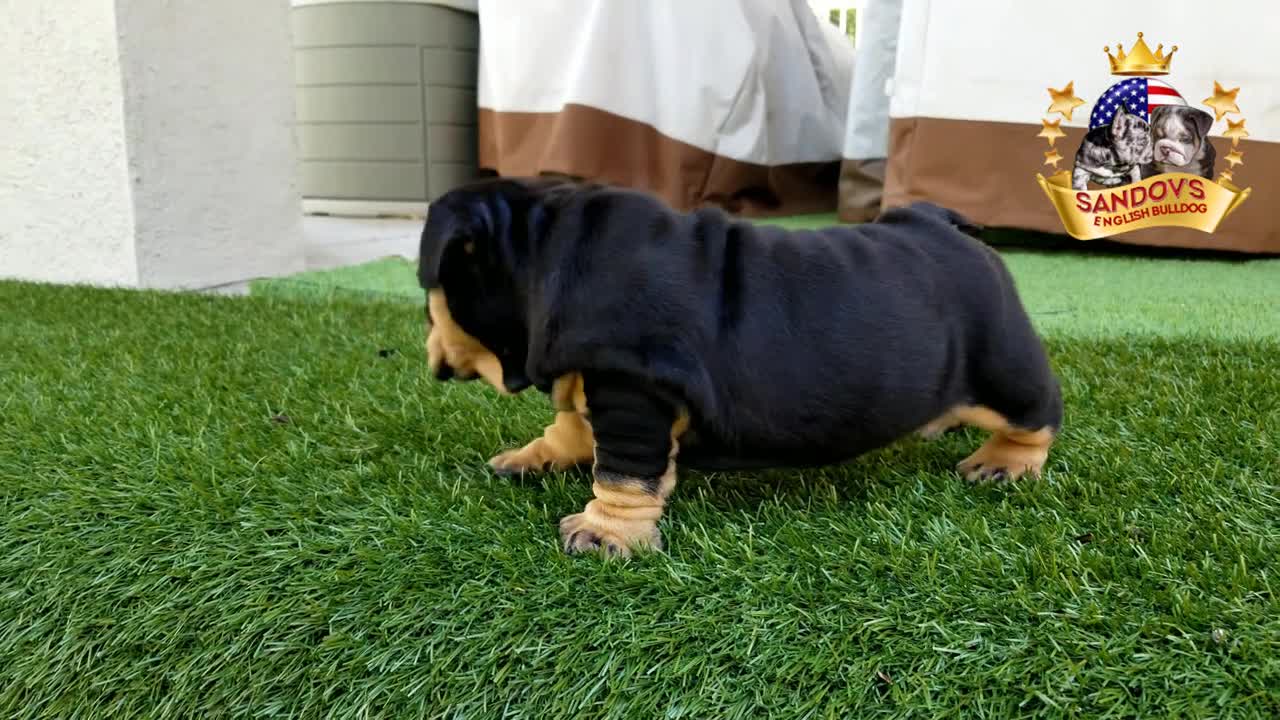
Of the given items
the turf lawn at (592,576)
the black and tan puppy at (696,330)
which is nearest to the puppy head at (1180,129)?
the turf lawn at (592,576)

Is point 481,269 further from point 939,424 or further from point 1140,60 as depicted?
point 1140,60

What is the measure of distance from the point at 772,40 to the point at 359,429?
3458 millimetres

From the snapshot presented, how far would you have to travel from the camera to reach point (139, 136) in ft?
7.96

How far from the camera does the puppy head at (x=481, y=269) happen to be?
99 cm

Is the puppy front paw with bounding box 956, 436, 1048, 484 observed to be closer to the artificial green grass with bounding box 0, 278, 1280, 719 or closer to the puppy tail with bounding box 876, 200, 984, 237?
the artificial green grass with bounding box 0, 278, 1280, 719

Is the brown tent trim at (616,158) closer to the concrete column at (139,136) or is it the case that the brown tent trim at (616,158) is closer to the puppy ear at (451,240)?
the concrete column at (139,136)

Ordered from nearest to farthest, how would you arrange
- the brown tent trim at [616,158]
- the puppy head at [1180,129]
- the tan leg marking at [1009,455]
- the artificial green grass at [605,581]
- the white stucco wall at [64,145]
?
1. the artificial green grass at [605,581]
2. the tan leg marking at [1009,455]
3. the white stucco wall at [64,145]
4. the puppy head at [1180,129]
5. the brown tent trim at [616,158]

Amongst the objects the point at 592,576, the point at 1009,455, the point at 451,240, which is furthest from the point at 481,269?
the point at 1009,455

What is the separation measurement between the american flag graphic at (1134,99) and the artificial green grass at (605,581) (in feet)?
6.29

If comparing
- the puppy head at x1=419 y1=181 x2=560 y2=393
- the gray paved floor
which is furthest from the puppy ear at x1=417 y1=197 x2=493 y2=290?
the gray paved floor

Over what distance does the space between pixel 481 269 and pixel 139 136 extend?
1.92 metres

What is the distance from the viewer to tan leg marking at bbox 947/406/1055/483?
1141 millimetres

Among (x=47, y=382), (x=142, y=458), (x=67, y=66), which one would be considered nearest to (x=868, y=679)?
(x=142, y=458)

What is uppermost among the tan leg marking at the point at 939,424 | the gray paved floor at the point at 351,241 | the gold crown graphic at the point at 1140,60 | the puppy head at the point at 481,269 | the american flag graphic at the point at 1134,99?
the gold crown graphic at the point at 1140,60
